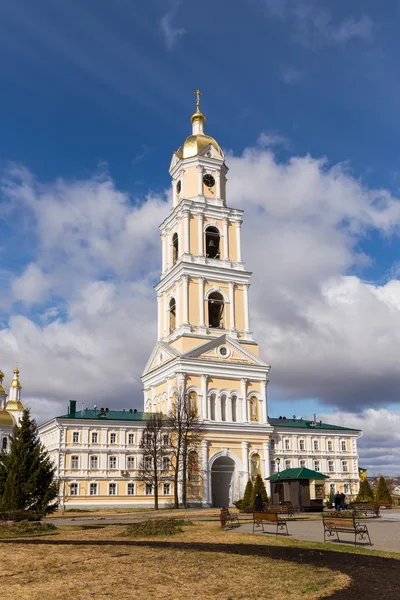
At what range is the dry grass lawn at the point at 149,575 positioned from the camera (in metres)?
10.7

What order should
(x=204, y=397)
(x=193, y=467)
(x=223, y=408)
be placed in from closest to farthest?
(x=193, y=467)
(x=204, y=397)
(x=223, y=408)

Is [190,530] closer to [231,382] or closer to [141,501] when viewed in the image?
[141,501]

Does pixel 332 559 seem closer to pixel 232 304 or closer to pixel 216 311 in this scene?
pixel 232 304

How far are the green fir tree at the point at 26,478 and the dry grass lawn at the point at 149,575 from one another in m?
11.1

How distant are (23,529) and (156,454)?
26.6 metres

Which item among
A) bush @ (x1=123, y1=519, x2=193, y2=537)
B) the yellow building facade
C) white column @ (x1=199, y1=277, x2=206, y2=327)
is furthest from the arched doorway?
bush @ (x1=123, y1=519, x2=193, y2=537)

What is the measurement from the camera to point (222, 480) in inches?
2219

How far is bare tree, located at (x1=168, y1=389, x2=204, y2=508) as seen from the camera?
48438 mm

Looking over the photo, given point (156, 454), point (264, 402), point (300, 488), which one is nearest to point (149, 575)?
point (300, 488)

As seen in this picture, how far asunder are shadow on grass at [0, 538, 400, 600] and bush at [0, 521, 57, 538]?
7.21 ft

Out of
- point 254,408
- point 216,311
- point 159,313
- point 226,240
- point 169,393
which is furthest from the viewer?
point 159,313

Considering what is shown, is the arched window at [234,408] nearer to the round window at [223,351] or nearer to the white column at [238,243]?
the round window at [223,351]

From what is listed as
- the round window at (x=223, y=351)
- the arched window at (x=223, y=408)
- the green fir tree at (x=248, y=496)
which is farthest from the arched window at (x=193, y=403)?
the green fir tree at (x=248, y=496)

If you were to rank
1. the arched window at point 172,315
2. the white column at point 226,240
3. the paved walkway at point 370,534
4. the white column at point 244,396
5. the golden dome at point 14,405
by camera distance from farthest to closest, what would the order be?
the golden dome at point 14,405
the white column at point 226,240
the arched window at point 172,315
the white column at point 244,396
the paved walkway at point 370,534
